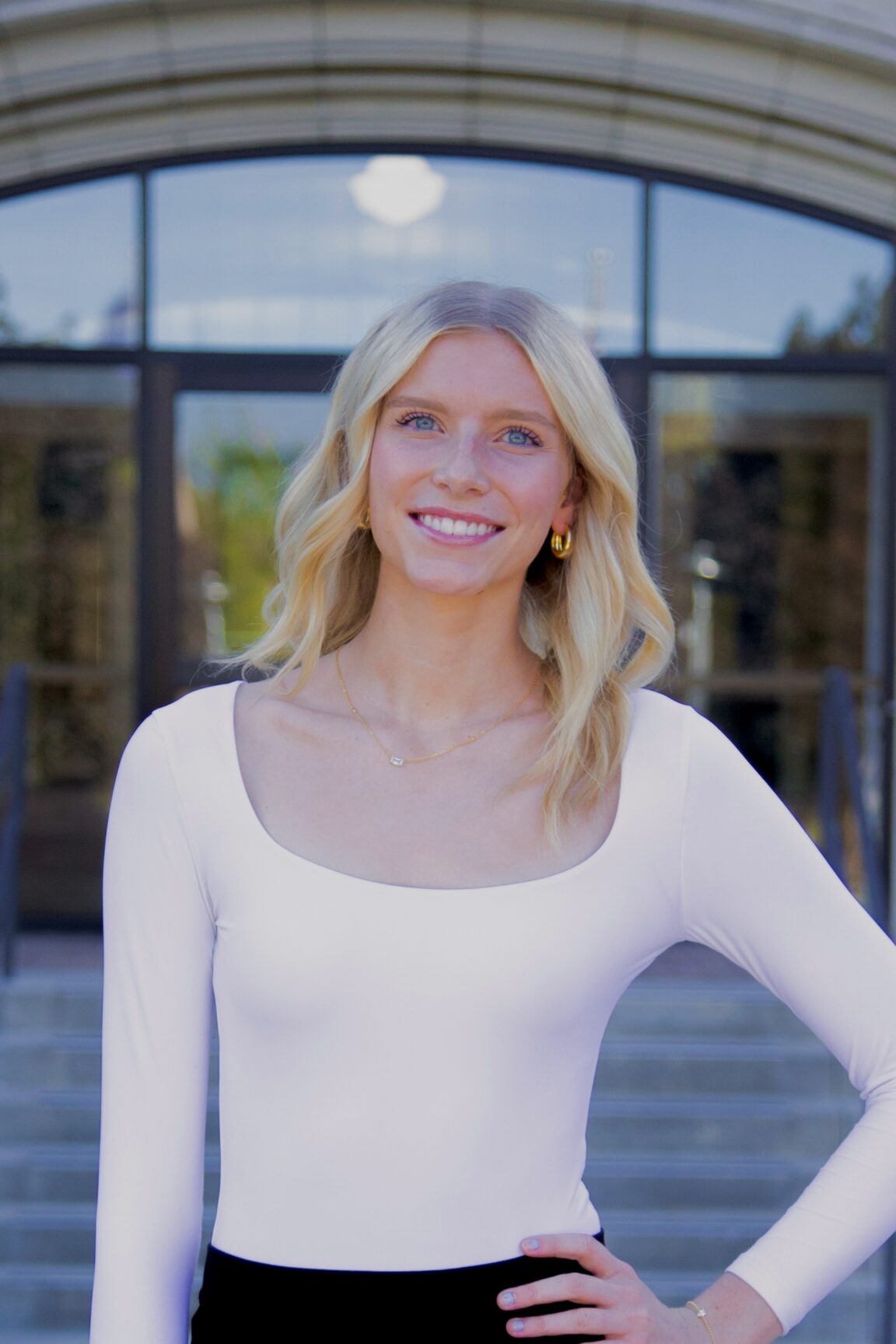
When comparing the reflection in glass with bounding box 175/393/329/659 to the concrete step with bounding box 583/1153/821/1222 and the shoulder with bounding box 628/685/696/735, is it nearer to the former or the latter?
the concrete step with bounding box 583/1153/821/1222

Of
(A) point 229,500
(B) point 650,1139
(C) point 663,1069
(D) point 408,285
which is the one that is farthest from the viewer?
(A) point 229,500

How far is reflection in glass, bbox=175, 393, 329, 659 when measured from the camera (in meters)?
6.57

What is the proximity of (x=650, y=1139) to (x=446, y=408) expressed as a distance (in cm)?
356

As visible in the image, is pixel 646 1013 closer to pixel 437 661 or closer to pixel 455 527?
pixel 437 661

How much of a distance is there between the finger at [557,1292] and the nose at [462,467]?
0.81 m

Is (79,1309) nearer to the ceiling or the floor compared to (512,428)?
nearer to the floor

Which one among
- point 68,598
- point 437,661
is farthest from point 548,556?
point 68,598

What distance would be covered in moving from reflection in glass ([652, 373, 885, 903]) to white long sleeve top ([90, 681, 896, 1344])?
16.9 ft

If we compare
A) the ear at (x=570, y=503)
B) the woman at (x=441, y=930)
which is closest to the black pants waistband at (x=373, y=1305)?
the woman at (x=441, y=930)

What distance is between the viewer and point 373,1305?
1.47 metres

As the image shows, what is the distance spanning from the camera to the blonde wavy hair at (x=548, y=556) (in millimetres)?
1646

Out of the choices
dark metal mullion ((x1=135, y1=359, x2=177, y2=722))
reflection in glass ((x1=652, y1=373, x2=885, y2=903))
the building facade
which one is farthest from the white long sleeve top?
reflection in glass ((x1=652, y1=373, x2=885, y2=903))

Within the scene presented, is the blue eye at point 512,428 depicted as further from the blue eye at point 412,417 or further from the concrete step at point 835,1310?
the concrete step at point 835,1310

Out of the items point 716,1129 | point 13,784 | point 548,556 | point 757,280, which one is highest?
point 757,280
